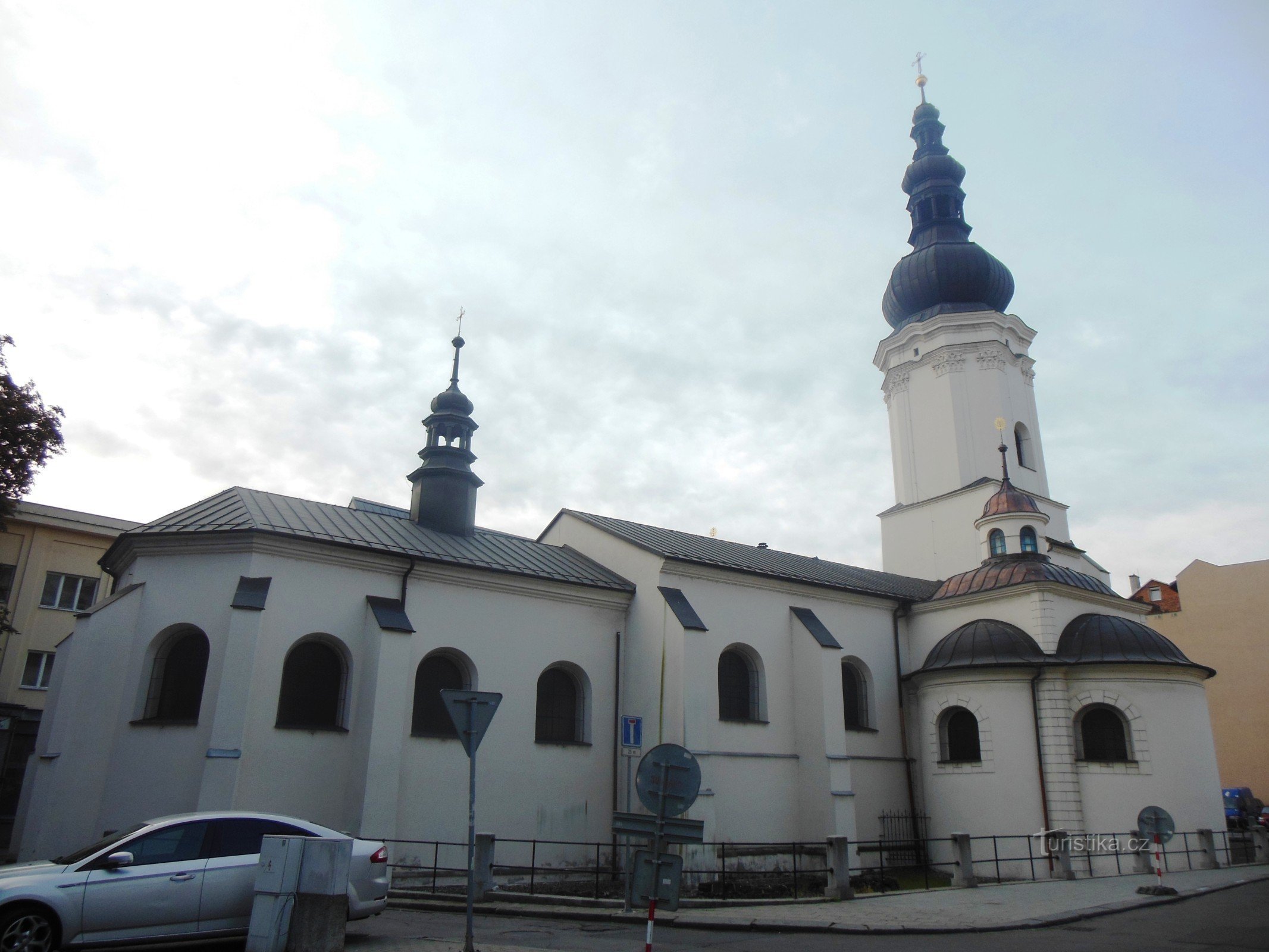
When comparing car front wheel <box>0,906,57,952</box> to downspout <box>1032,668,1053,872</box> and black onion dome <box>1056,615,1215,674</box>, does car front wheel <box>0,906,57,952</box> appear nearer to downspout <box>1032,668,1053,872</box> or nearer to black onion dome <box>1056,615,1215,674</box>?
downspout <box>1032,668,1053,872</box>

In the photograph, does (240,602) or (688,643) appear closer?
(240,602)

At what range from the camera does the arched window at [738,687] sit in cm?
2112

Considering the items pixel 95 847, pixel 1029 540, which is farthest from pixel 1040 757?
pixel 95 847

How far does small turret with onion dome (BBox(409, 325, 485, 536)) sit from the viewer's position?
2212 centimetres

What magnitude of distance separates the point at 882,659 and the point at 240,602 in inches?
661

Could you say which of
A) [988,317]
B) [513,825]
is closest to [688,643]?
[513,825]

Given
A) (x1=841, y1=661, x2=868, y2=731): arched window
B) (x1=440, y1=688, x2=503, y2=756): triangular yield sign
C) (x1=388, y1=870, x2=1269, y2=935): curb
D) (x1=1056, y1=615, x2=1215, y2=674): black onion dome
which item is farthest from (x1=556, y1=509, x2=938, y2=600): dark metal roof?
(x1=440, y1=688, x2=503, y2=756): triangular yield sign

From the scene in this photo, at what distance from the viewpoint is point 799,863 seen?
65.4 feet

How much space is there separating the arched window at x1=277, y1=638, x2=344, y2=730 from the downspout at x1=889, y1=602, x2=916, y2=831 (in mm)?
14579

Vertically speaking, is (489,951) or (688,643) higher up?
(688,643)

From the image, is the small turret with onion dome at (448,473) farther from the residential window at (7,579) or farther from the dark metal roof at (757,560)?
the residential window at (7,579)

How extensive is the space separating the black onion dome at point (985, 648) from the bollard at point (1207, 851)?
485cm

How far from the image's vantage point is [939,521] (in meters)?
30.7

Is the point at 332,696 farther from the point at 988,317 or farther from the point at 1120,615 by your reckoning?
the point at 988,317
